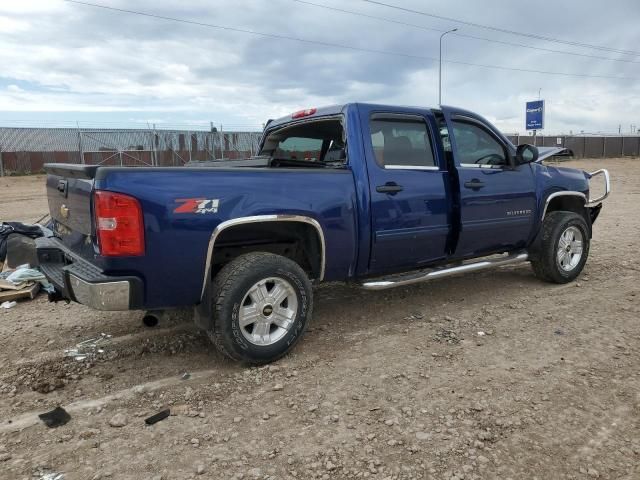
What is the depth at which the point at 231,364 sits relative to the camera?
3.77m

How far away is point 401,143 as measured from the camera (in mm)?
4473

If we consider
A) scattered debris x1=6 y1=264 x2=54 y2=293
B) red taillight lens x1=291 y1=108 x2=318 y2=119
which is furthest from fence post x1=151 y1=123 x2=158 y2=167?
red taillight lens x1=291 y1=108 x2=318 y2=119

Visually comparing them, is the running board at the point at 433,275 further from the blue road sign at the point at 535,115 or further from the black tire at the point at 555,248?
the blue road sign at the point at 535,115

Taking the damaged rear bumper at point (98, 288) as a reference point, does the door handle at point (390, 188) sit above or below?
above

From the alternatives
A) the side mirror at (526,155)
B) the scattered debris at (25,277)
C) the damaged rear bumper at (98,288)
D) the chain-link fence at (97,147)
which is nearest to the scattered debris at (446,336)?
the side mirror at (526,155)

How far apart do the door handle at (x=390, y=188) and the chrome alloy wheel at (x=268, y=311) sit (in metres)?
1.11

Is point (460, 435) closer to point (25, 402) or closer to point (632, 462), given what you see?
point (632, 462)

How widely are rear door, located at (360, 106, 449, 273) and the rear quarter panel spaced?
0.56 metres

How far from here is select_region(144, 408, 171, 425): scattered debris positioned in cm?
298

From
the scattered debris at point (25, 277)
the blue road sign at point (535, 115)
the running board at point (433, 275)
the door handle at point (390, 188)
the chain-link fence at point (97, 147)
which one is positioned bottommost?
the scattered debris at point (25, 277)

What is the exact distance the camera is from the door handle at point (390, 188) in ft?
13.6

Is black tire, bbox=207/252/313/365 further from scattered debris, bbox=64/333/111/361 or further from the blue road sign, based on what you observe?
the blue road sign

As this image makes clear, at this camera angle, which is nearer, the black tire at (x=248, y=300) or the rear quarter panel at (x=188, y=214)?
the rear quarter panel at (x=188, y=214)

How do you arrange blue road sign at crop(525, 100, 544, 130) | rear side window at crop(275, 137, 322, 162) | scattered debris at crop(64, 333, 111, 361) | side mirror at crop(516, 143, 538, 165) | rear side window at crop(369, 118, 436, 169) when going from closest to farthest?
scattered debris at crop(64, 333, 111, 361) < rear side window at crop(369, 118, 436, 169) < side mirror at crop(516, 143, 538, 165) < rear side window at crop(275, 137, 322, 162) < blue road sign at crop(525, 100, 544, 130)
